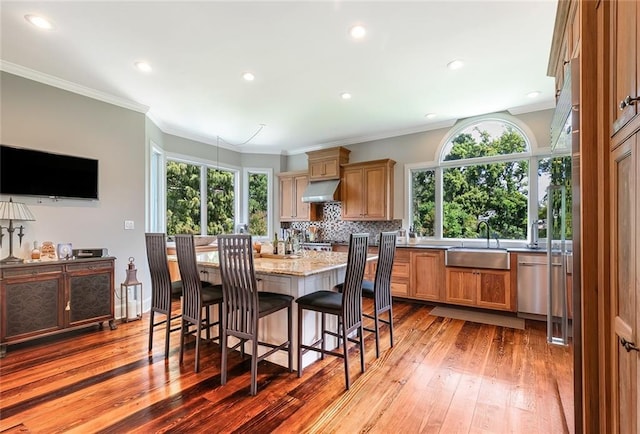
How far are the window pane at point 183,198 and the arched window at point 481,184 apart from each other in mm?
3848

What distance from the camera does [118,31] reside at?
2.44m

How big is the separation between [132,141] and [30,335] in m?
2.40

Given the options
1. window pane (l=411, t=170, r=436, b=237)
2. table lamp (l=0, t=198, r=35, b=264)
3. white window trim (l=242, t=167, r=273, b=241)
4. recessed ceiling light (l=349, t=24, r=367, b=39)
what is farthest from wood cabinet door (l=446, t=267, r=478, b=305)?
table lamp (l=0, t=198, r=35, b=264)

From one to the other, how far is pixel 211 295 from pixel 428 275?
3.08m

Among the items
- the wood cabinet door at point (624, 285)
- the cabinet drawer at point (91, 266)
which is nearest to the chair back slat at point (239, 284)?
the wood cabinet door at point (624, 285)

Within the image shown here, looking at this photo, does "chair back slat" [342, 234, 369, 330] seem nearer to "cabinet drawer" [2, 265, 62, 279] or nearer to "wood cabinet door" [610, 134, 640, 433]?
"wood cabinet door" [610, 134, 640, 433]

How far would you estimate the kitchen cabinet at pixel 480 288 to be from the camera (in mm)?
3809

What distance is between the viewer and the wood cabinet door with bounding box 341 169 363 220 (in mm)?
5328

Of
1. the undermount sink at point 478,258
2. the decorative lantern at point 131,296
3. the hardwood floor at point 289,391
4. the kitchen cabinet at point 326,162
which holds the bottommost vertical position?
the hardwood floor at point 289,391

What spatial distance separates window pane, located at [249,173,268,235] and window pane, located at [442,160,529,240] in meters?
3.63

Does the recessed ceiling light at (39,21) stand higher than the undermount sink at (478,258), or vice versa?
the recessed ceiling light at (39,21)

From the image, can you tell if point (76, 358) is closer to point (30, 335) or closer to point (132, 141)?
point (30, 335)

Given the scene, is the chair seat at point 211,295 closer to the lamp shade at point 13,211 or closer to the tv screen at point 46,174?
the lamp shade at point 13,211

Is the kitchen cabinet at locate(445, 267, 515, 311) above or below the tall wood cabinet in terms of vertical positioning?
below
